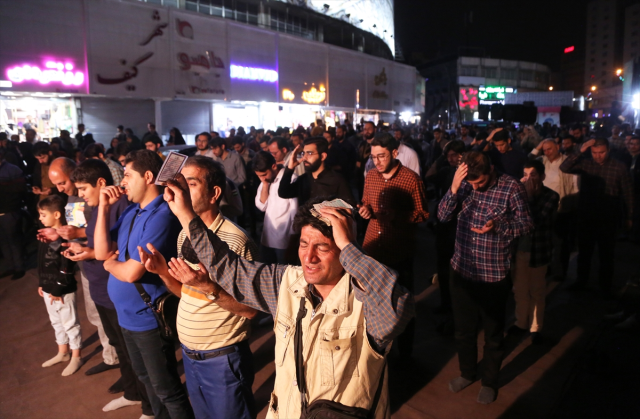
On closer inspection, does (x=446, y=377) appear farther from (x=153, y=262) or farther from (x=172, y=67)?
(x=172, y=67)

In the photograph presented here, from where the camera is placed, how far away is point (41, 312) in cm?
596

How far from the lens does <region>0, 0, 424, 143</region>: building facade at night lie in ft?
52.6

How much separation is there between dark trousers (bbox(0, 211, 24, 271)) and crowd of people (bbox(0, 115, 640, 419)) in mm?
2545

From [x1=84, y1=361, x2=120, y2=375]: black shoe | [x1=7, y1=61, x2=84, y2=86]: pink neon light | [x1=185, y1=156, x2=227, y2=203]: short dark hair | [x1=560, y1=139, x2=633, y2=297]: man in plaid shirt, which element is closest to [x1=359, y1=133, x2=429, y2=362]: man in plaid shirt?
[x1=185, y1=156, x2=227, y2=203]: short dark hair

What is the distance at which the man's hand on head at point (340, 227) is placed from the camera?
175cm

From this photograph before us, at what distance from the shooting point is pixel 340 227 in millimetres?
1765

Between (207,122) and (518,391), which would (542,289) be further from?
(207,122)

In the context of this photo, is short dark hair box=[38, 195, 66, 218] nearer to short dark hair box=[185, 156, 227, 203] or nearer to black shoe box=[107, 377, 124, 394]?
black shoe box=[107, 377, 124, 394]

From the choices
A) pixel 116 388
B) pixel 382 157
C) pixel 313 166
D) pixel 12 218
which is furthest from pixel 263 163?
pixel 12 218

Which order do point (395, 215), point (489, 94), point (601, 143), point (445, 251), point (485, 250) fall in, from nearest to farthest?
point (485, 250) < point (395, 215) < point (445, 251) < point (601, 143) < point (489, 94)

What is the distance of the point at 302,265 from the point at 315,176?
9.83ft

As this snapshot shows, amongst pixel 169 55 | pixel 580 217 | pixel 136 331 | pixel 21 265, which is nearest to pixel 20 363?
pixel 136 331

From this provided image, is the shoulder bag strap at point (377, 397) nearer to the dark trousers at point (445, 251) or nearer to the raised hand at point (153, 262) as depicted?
the raised hand at point (153, 262)

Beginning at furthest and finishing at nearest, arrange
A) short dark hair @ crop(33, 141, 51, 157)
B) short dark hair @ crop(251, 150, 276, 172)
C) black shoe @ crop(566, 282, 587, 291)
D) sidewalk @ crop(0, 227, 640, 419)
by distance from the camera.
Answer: short dark hair @ crop(33, 141, 51, 157) < black shoe @ crop(566, 282, 587, 291) < short dark hair @ crop(251, 150, 276, 172) < sidewalk @ crop(0, 227, 640, 419)
